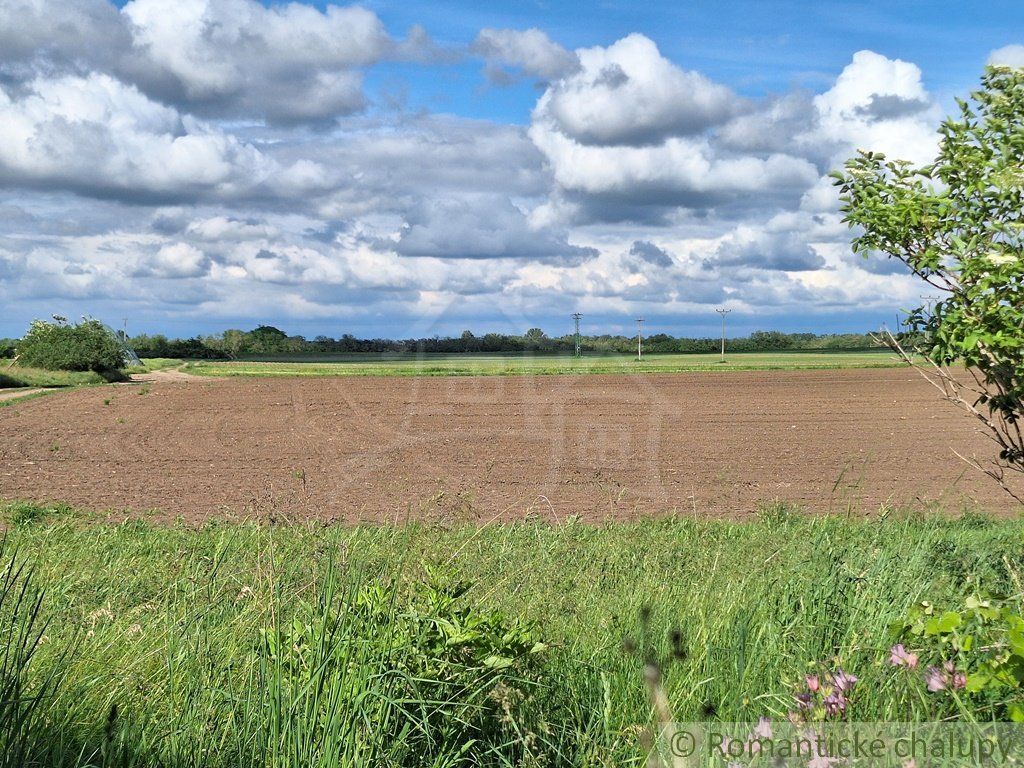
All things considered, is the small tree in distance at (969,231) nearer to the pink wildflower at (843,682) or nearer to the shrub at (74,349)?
the pink wildflower at (843,682)

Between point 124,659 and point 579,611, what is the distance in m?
2.35

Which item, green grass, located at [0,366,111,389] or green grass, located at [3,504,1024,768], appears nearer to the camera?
green grass, located at [3,504,1024,768]

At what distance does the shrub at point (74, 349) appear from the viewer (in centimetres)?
4284

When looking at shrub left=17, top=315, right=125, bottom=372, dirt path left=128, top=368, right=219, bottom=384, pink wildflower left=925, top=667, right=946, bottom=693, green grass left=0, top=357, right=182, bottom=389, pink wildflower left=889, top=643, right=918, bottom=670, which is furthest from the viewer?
dirt path left=128, top=368, right=219, bottom=384

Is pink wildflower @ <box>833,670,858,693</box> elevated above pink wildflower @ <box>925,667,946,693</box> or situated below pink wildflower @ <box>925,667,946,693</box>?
above

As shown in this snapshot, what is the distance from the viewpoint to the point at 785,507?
10.7 meters

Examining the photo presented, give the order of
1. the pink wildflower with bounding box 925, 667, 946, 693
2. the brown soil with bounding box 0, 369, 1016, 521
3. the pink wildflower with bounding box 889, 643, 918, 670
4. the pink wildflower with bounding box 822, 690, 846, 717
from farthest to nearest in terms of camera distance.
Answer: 1. the brown soil with bounding box 0, 369, 1016, 521
2. the pink wildflower with bounding box 889, 643, 918, 670
3. the pink wildflower with bounding box 925, 667, 946, 693
4. the pink wildflower with bounding box 822, 690, 846, 717

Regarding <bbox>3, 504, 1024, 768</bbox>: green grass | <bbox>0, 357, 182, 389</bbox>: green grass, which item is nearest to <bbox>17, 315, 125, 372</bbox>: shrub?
<bbox>0, 357, 182, 389</bbox>: green grass

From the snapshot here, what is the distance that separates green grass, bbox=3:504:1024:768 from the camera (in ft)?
10.6

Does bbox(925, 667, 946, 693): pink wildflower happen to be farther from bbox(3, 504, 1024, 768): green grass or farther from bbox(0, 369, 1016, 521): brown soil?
bbox(0, 369, 1016, 521): brown soil

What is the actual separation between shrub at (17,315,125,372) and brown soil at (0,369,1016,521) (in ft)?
36.1

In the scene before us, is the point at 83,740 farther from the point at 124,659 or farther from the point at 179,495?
the point at 179,495

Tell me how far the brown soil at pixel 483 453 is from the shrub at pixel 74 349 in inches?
433

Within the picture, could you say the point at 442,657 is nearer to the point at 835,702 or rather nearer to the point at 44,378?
the point at 835,702
